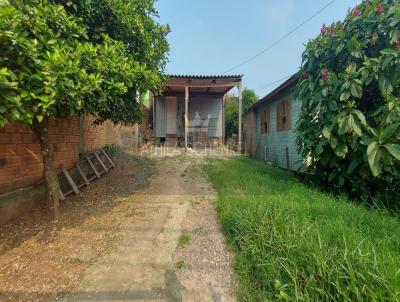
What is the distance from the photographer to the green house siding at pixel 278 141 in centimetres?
704

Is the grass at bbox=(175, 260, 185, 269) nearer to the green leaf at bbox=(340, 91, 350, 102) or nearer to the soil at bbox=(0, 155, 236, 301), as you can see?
the soil at bbox=(0, 155, 236, 301)

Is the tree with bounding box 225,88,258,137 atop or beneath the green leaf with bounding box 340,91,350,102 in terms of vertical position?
atop

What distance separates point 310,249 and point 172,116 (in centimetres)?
1154

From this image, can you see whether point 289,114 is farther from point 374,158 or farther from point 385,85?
point 374,158

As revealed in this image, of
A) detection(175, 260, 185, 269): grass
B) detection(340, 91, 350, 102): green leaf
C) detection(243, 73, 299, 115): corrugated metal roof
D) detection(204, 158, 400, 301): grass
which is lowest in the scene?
detection(175, 260, 185, 269): grass

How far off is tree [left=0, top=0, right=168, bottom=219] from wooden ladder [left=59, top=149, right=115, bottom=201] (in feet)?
4.76

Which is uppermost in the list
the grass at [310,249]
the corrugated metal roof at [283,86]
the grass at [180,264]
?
the corrugated metal roof at [283,86]

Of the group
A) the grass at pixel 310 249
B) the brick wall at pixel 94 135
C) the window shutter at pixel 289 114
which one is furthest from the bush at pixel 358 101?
the brick wall at pixel 94 135

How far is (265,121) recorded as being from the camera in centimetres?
1009

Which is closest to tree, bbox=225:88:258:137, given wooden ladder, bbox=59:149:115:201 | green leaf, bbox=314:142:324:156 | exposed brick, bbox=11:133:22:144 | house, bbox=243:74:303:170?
house, bbox=243:74:303:170

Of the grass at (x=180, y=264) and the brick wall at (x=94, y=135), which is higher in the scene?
the brick wall at (x=94, y=135)

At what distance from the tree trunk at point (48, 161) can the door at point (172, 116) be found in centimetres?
967

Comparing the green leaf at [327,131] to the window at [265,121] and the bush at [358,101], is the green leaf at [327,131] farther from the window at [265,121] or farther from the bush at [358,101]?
the window at [265,121]

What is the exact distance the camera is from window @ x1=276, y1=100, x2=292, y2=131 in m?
7.46
